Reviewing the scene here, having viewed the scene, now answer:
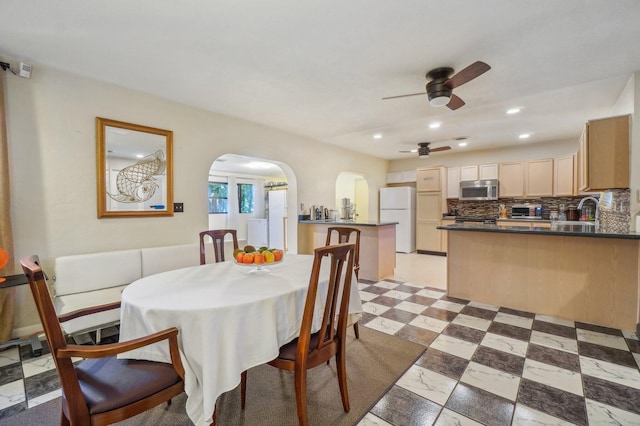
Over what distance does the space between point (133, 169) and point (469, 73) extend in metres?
3.35

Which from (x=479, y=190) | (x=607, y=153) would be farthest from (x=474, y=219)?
(x=607, y=153)

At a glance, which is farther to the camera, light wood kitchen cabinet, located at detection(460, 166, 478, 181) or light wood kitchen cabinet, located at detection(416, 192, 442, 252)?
light wood kitchen cabinet, located at detection(416, 192, 442, 252)

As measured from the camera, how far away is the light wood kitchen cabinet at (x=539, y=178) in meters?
5.34

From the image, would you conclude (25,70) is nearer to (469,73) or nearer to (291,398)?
(291,398)

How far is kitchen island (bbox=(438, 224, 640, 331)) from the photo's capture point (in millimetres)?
2547

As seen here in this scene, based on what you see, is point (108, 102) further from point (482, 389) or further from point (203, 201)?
point (482, 389)

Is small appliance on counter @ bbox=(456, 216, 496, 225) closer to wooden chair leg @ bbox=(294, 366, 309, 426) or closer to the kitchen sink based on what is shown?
the kitchen sink

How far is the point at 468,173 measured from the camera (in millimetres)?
6254

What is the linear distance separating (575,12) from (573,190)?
4.50 meters

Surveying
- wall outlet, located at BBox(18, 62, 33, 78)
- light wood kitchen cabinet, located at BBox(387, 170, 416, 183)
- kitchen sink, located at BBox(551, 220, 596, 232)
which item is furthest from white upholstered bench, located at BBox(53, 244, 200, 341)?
light wood kitchen cabinet, located at BBox(387, 170, 416, 183)

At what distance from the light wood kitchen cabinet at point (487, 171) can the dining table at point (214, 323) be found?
575 centimetres

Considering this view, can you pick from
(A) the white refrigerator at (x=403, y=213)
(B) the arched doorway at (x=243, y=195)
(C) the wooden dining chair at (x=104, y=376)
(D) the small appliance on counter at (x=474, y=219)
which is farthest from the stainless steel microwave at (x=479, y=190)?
(C) the wooden dining chair at (x=104, y=376)

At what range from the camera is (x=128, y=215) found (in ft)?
9.76

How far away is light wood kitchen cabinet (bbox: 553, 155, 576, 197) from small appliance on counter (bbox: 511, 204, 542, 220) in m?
0.48
